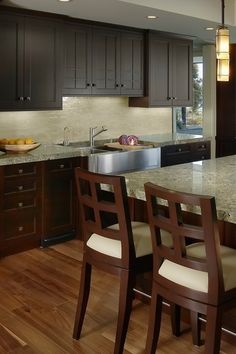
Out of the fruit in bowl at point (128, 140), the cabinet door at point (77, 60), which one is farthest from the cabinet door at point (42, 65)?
the fruit in bowl at point (128, 140)

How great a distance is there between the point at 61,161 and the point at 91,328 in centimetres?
198

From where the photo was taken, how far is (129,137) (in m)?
5.47

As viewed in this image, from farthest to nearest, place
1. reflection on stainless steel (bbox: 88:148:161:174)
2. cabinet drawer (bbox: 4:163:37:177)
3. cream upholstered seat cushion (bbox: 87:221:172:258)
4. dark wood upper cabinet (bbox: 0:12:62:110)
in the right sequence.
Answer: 1. reflection on stainless steel (bbox: 88:148:161:174)
2. dark wood upper cabinet (bbox: 0:12:62:110)
3. cabinet drawer (bbox: 4:163:37:177)
4. cream upholstered seat cushion (bbox: 87:221:172:258)

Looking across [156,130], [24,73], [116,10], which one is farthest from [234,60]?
[24,73]

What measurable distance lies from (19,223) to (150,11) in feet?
8.06

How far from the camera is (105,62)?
5.18 m

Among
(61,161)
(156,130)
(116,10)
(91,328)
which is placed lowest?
(91,328)

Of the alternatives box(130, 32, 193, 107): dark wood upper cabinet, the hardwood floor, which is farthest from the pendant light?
box(130, 32, 193, 107): dark wood upper cabinet

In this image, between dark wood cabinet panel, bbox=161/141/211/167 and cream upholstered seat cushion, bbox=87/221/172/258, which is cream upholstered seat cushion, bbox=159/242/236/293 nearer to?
cream upholstered seat cushion, bbox=87/221/172/258

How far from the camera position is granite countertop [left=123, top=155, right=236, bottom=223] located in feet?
7.56

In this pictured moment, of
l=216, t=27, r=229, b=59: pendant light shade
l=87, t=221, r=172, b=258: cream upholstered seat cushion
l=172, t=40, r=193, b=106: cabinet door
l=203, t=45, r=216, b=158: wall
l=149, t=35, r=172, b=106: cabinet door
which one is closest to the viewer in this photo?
l=87, t=221, r=172, b=258: cream upholstered seat cushion

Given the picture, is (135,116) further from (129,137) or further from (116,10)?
(116,10)

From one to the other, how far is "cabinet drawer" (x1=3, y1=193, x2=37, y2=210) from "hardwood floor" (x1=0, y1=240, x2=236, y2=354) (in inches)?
19.2

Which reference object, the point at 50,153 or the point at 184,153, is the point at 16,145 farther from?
the point at 184,153
